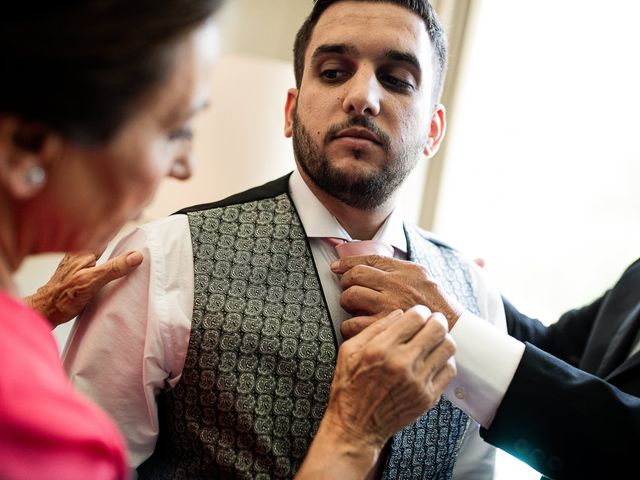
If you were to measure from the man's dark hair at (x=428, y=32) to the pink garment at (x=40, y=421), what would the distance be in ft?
3.20

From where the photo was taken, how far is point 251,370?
1.11 meters

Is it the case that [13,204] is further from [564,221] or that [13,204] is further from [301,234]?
[564,221]

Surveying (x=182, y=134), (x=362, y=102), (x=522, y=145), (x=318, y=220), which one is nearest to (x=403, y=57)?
(x=362, y=102)

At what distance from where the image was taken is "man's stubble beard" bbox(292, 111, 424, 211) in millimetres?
1240

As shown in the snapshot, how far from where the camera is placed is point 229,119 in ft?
7.15

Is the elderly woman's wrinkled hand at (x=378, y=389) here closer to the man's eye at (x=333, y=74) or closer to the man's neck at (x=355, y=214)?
the man's neck at (x=355, y=214)

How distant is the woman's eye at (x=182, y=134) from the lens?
0.66 metres

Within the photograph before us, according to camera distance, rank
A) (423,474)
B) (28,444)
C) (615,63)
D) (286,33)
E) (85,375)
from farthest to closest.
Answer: (286,33) < (615,63) < (423,474) < (85,375) < (28,444)

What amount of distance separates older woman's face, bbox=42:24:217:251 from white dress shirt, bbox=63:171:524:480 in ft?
1.51

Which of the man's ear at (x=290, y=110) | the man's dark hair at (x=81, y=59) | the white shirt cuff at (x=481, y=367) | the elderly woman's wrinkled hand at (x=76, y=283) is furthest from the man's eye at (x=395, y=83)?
the man's dark hair at (x=81, y=59)

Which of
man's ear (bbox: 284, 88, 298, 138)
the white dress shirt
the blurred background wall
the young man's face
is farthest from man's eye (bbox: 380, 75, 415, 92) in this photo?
the blurred background wall

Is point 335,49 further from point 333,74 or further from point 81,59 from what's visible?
point 81,59

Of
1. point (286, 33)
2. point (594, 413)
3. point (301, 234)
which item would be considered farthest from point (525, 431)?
point (286, 33)

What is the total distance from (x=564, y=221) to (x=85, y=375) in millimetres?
1707
